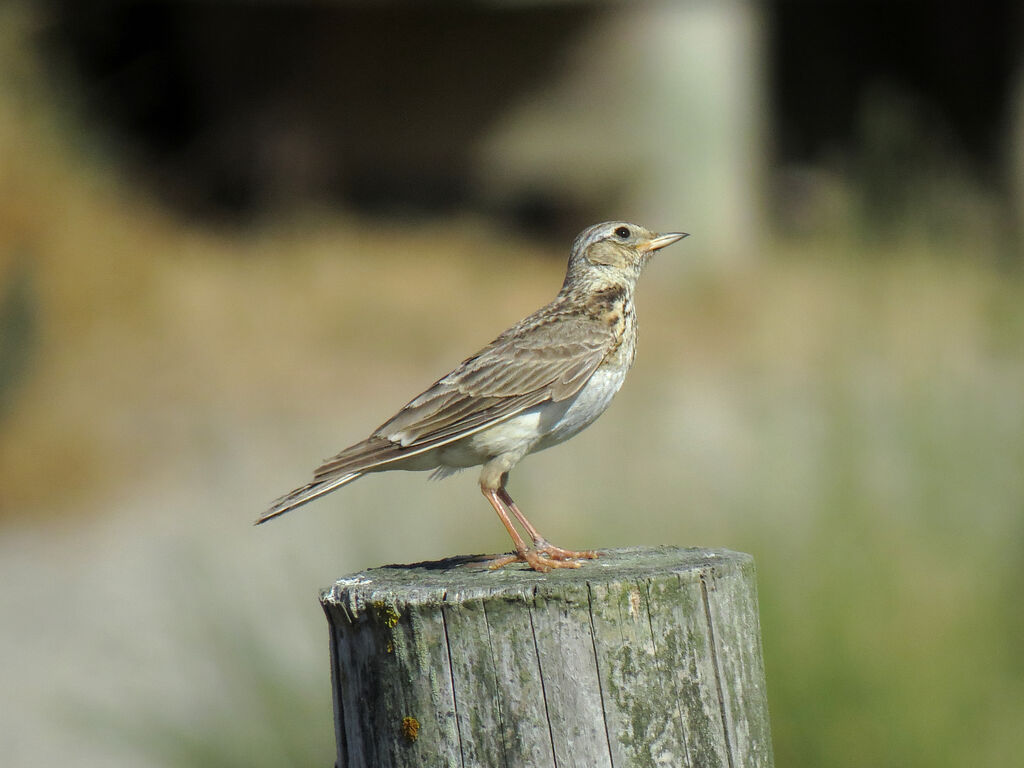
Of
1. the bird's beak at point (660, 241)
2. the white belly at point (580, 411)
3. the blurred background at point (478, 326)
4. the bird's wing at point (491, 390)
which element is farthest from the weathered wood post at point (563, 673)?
the blurred background at point (478, 326)

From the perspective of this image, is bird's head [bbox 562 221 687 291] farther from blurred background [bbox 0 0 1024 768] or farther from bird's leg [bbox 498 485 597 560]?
blurred background [bbox 0 0 1024 768]

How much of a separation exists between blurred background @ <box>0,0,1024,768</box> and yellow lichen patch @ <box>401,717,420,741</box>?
2458mm

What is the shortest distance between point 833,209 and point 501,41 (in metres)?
9.80

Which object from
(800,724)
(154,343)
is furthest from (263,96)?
(800,724)

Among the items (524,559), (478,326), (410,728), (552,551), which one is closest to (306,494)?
(524,559)

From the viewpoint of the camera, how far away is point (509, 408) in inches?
176

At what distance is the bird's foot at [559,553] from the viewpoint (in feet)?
13.3

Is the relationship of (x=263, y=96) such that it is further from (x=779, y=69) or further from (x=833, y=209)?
(x=833, y=209)

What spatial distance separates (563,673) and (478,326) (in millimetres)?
10703

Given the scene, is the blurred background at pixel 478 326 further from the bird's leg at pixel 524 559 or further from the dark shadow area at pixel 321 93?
the bird's leg at pixel 524 559

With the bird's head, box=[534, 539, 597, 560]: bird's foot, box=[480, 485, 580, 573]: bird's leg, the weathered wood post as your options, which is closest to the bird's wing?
box=[480, 485, 580, 573]: bird's leg

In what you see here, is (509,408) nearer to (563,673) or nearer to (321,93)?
(563,673)

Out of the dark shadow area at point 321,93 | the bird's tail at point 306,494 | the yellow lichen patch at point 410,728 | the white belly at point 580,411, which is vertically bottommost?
the yellow lichen patch at point 410,728

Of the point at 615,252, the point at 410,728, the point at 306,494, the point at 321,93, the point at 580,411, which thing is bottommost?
the point at 410,728
